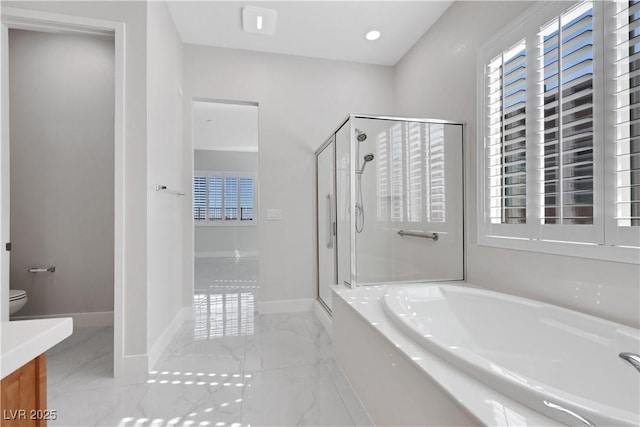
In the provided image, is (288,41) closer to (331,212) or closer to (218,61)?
(218,61)

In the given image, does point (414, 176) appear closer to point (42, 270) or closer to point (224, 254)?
point (42, 270)

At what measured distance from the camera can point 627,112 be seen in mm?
1353

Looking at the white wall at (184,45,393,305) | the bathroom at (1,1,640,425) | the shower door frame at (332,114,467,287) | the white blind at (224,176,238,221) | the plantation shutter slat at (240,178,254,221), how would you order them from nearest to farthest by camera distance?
the bathroom at (1,1,640,425)
the shower door frame at (332,114,467,287)
the white wall at (184,45,393,305)
the white blind at (224,176,238,221)
the plantation shutter slat at (240,178,254,221)

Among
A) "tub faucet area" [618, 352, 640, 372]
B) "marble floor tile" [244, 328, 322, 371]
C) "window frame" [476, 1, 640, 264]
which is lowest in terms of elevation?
"marble floor tile" [244, 328, 322, 371]

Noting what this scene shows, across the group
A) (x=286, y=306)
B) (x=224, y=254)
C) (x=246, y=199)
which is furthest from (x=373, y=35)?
(x=224, y=254)

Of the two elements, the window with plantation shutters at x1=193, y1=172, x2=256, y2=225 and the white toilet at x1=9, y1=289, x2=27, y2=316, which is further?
the window with plantation shutters at x1=193, y1=172, x2=256, y2=225

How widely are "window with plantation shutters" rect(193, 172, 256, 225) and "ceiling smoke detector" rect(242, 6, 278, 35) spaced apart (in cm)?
523

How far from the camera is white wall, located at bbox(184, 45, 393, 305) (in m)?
3.11

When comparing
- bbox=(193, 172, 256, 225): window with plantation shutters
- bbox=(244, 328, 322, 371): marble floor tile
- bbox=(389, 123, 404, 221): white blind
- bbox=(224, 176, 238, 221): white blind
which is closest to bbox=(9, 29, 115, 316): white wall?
bbox=(244, 328, 322, 371): marble floor tile

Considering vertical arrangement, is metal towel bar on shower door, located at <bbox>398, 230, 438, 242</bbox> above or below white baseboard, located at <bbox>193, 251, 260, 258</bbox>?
above

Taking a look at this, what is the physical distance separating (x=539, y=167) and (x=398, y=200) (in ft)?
3.40

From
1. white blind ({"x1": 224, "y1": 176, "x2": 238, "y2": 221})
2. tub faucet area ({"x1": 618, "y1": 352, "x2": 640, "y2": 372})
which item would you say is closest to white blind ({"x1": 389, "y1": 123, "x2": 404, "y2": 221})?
tub faucet area ({"x1": 618, "y1": 352, "x2": 640, "y2": 372})

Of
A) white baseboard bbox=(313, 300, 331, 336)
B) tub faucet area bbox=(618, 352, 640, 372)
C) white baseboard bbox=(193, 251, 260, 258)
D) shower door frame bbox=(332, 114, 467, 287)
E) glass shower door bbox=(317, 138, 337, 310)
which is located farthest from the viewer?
white baseboard bbox=(193, 251, 260, 258)

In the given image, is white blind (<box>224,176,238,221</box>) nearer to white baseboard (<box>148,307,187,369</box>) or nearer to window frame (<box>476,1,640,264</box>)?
white baseboard (<box>148,307,187,369</box>)
